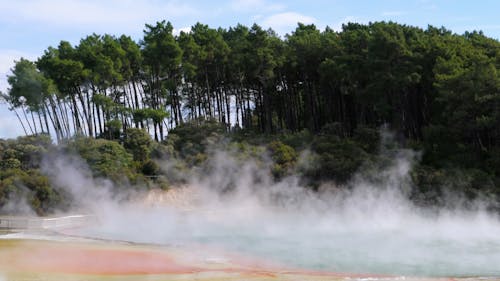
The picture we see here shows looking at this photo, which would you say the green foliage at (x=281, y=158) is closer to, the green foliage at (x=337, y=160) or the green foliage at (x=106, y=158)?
the green foliage at (x=337, y=160)

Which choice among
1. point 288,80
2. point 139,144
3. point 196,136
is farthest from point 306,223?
point 288,80

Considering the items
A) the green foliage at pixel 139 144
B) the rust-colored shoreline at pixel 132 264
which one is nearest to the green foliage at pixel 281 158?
the green foliage at pixel 139 144

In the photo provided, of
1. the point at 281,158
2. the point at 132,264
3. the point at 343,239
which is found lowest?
the point at 343,239

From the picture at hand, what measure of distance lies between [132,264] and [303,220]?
12.0 meters

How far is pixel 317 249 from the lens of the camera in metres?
18.7

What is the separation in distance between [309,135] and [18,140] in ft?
58.5

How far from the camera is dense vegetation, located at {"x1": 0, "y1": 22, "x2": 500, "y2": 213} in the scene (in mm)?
28578

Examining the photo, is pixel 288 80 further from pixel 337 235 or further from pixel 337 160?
pixel 337 235

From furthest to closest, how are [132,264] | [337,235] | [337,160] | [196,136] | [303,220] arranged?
[196,136] → [337,160] → [303,220] → [337,235] → [132,264]

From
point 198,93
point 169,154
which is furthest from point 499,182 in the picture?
point 198,93

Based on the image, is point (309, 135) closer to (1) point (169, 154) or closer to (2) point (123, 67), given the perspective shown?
(1) point (169, 154)

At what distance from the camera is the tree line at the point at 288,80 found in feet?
98.0

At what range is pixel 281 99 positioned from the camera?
4600cm

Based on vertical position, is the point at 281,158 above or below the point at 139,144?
below
